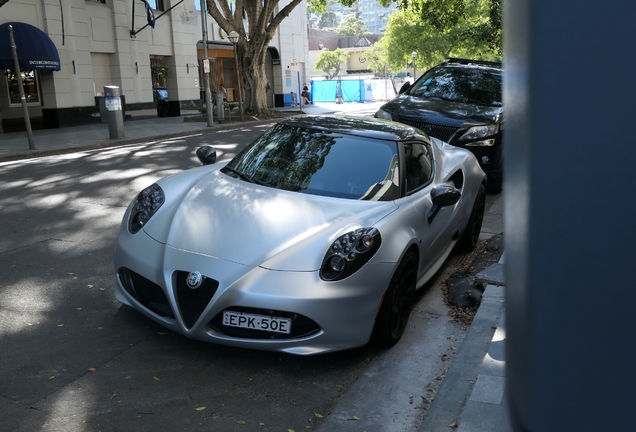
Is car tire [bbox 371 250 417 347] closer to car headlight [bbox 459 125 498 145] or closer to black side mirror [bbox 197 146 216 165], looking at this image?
black side mirror [bbox 197 146 216 165]

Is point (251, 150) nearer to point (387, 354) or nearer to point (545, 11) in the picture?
point (387, 354)

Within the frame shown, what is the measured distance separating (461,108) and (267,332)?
21.9 ft

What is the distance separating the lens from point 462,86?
10.2m

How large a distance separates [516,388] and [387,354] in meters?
3.10

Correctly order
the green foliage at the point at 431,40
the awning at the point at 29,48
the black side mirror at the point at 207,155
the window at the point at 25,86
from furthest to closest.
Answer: the green foliage at the point at 431,40 < the window at the point at 25,86 < the awning at the point at 29,48 < the black side mirror at the point at 207,155

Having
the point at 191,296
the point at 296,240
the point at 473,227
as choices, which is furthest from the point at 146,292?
the point at 473,227

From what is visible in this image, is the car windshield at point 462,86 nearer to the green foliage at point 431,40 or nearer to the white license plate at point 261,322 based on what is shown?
the white license plate at point 261,322

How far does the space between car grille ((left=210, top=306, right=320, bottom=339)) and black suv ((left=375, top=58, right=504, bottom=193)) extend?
227 inches

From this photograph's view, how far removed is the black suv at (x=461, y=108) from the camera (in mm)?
8922

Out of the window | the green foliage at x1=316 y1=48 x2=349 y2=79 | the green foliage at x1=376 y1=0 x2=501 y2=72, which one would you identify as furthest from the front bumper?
the green foliage at x1=316 y1=48 x2=349 y2=79

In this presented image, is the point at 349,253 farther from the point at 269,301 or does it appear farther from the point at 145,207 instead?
the point at 145,207

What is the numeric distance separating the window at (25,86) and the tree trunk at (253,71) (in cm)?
789

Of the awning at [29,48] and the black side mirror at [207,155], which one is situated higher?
the awning at [29,48]

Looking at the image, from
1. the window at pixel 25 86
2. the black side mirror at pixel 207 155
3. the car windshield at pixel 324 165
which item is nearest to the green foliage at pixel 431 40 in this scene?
the window at pixel 25 86
